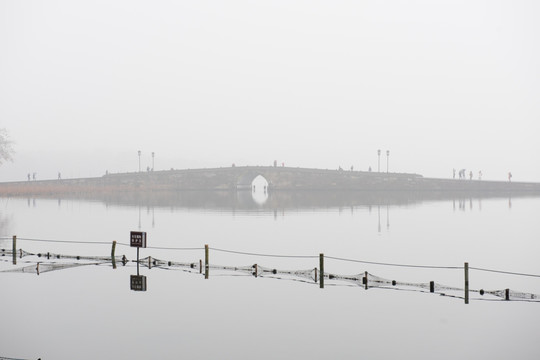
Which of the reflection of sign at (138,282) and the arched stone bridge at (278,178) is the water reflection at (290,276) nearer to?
the reflection of sign at (138,282)

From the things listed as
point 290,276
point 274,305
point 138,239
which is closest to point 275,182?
point 290,276

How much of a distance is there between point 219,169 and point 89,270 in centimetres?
7259

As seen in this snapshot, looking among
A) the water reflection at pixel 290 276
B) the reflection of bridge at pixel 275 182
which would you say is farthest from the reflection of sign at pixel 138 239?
the reflection of bridge at pixel 275 182

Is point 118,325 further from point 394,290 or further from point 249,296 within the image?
point 394,290

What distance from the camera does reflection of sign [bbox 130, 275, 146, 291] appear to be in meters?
18.7

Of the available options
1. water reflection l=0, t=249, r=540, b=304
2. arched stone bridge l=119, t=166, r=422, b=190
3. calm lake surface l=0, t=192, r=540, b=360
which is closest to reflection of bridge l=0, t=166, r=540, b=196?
arched stone bridge l=119, t=166, r=422, b=190

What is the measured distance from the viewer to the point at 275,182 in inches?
3738

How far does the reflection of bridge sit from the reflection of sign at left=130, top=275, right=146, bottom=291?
71.5 m

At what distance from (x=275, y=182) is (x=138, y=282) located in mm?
75890

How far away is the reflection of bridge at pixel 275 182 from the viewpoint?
3524 inches

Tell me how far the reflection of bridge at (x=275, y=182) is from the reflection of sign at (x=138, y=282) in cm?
7150

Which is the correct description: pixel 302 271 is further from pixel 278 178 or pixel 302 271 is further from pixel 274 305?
pixel 278 178

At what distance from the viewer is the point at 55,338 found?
543 inches

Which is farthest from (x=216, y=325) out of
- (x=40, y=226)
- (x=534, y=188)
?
(x=534, y=188)
